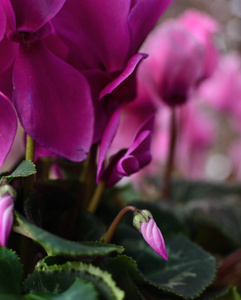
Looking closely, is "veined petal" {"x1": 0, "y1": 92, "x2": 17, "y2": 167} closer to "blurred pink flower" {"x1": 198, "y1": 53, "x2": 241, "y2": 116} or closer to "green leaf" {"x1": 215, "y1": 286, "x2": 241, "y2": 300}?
"green leaf" {"x1": 215, "y1": 286, "x2": 241, "y2": 300}

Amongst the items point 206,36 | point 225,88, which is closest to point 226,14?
point 225,88

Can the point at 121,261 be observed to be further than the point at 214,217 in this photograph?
No

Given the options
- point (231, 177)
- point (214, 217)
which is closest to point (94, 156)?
point (214, 217)

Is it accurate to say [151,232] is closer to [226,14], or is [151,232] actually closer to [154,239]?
[154,239]

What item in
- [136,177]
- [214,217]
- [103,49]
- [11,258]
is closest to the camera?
[11,258]

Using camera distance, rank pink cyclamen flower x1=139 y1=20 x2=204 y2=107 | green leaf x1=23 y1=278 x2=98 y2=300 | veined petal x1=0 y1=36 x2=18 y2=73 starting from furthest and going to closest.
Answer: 1. pink cyclamen flower x1=139 y1=20 x2=204 y2=107
2. veined petal x1=0 y1=36 x2=18 y2=73
3. green leaf x1=23 y1=278 x2=98 y2=300

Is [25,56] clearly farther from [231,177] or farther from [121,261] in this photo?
[231,177]

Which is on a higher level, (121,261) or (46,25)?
(46,25)

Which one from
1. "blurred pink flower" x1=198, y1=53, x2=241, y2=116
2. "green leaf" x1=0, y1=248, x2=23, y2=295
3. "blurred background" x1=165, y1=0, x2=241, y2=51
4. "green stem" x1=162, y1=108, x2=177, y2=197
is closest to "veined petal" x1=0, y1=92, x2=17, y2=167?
"green leaf" x1=0, y1=248, x2=23, y2=295
